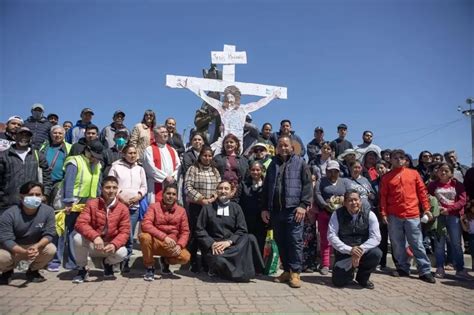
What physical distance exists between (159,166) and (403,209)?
4152 mm

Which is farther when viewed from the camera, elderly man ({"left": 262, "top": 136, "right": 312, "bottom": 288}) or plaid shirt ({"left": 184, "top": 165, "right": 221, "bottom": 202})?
plaid shirt ({"left": 184, "top": 165, "right": 221, "bottom": 202})

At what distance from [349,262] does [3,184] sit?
516 centimetres

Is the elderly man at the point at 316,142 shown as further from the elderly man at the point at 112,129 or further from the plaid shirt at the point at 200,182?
the elderly man at the point at 112,129

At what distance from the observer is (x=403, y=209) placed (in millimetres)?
5863

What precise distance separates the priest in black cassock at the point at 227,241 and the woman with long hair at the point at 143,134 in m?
2.19

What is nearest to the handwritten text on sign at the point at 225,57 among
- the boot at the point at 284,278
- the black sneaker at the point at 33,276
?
the boot at the point at 284,278

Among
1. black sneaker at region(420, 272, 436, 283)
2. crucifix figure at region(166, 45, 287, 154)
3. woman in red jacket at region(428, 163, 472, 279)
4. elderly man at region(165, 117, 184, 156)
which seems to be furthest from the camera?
crucifix figure at region(166, 45, 287, 154)

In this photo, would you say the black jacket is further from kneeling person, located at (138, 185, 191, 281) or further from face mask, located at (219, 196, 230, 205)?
face mask, located at (219, 196, 230, 205)

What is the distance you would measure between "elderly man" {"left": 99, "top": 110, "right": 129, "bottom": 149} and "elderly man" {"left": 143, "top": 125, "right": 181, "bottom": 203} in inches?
66.9

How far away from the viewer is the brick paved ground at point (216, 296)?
394cm

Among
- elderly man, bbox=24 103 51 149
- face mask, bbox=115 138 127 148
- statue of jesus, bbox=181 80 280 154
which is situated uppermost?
statue of jesus, bbox=181 80 280 154

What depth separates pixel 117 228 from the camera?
5.29m

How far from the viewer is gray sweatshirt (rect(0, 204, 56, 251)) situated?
471 cm

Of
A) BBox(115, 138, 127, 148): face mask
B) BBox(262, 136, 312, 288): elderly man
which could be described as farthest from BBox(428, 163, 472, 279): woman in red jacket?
BBox(115, 138, 127, 148): face mask
